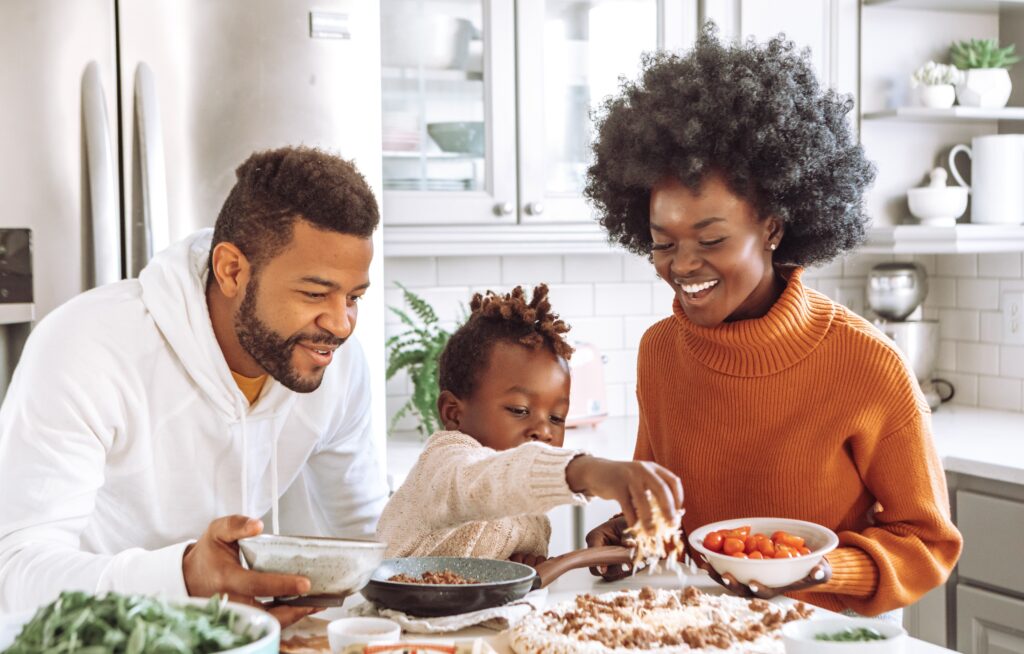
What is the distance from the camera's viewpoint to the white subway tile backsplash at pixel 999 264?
3639 millimetres

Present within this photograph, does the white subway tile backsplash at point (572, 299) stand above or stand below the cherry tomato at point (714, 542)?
above

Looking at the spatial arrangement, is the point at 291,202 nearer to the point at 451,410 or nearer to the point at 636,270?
the point at 451,410

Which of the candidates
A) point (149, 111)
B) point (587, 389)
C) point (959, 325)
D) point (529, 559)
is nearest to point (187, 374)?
point (529, 559)

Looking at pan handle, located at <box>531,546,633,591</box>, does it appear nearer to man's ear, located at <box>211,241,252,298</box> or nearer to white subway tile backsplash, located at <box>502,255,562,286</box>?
man's ear, located at <box>211,241,252,298</box>

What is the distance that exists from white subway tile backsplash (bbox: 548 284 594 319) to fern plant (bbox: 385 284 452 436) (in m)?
0.53

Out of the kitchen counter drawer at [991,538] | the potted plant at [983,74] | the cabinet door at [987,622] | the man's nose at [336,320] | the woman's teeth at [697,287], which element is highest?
the potted plant at [983,74]

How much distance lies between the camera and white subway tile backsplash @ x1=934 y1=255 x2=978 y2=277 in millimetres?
3832

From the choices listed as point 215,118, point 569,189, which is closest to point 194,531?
point 215,118

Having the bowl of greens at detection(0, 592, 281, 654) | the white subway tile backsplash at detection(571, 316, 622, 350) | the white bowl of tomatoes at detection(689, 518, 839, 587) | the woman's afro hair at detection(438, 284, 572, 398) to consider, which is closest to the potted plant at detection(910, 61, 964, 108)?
the white subway tile backsplash at detection(571, 316, 622, 350)

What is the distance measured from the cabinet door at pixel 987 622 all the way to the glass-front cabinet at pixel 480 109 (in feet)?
4.96

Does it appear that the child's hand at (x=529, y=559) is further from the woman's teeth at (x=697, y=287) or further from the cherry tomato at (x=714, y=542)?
the woman's teeth at (x=697, y=287)

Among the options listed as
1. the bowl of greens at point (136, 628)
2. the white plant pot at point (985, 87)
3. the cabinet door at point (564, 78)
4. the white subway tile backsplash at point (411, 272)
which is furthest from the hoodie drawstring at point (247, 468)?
the white plant pot at point (985, 87)

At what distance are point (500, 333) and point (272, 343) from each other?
0.49 m

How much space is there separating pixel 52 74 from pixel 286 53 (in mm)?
510
